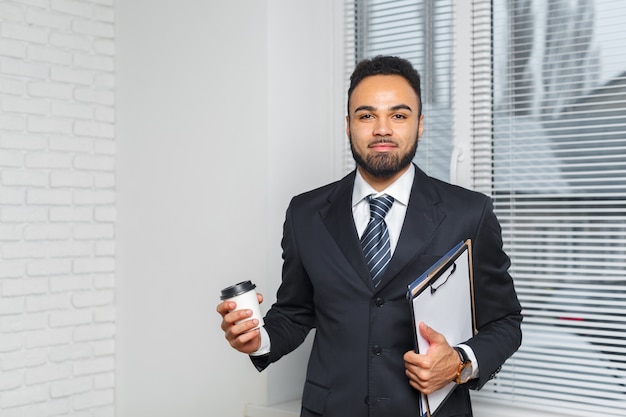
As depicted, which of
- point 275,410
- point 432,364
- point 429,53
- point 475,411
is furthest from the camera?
point 429,53

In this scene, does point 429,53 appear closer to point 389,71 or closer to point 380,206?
point 389,71

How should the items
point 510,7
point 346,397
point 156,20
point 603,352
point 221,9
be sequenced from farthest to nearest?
point 156,20, point 221,9, point 510,7, point 603,352, point 346,397

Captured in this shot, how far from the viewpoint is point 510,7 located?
269 centimetres

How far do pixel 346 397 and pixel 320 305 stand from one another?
253 mm

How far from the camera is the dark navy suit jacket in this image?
6.39ft

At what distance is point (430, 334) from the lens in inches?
69.9

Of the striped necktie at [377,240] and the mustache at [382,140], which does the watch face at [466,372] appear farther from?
the mustache at [382,140]

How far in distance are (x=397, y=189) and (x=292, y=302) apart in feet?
1.48

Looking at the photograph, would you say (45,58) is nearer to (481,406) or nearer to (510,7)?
(510,7)

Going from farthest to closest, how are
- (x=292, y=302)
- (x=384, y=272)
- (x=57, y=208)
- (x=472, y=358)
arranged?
(x=57, y=208), (x=292, y=302), (x=384, y=272), (x=472, y=358)

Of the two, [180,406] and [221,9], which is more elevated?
[221,9]

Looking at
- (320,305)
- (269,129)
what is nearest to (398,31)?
(269,129)

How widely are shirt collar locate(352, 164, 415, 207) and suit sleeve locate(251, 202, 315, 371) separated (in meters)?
0.23

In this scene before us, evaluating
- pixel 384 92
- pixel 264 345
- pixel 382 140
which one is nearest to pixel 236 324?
pixel 264 345
